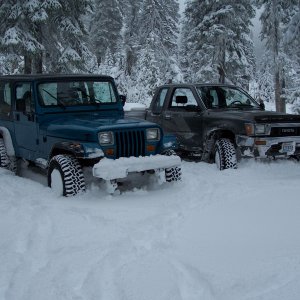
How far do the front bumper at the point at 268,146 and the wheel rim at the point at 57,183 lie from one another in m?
3.52

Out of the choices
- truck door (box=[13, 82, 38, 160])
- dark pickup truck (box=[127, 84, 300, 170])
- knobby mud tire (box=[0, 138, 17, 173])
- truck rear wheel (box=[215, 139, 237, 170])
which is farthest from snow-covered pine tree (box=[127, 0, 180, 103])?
truck door (box=[13, 82, 38, 160])

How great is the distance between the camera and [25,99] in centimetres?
791

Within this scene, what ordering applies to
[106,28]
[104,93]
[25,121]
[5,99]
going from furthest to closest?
[106,28]
[5,99]
[104,93]
[25,121]

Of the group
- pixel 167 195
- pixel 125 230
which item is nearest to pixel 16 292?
pixel 125 230

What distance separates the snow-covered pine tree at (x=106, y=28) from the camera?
138ft

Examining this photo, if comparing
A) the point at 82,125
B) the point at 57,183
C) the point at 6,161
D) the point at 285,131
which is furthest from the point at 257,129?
the point at 6,161

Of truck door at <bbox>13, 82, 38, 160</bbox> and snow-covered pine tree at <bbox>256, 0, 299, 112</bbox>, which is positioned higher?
snow-covered pine tree at <bbox>256, 0, 299, 112</bbox>

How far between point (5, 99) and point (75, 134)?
283 centimetres

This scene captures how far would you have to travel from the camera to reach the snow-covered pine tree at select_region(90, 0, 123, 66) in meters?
41.9

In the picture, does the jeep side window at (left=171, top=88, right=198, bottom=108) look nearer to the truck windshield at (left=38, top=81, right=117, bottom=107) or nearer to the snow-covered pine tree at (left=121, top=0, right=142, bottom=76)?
the truck windshield at (left=38, top=81, right=117, bottom=107)

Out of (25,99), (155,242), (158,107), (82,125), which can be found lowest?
(155,242)

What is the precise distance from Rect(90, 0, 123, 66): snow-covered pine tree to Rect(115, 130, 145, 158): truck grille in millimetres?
37315

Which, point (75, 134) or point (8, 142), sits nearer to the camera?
point (75, 134)

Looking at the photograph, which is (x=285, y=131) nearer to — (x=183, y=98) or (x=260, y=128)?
(x=260, y=128)
